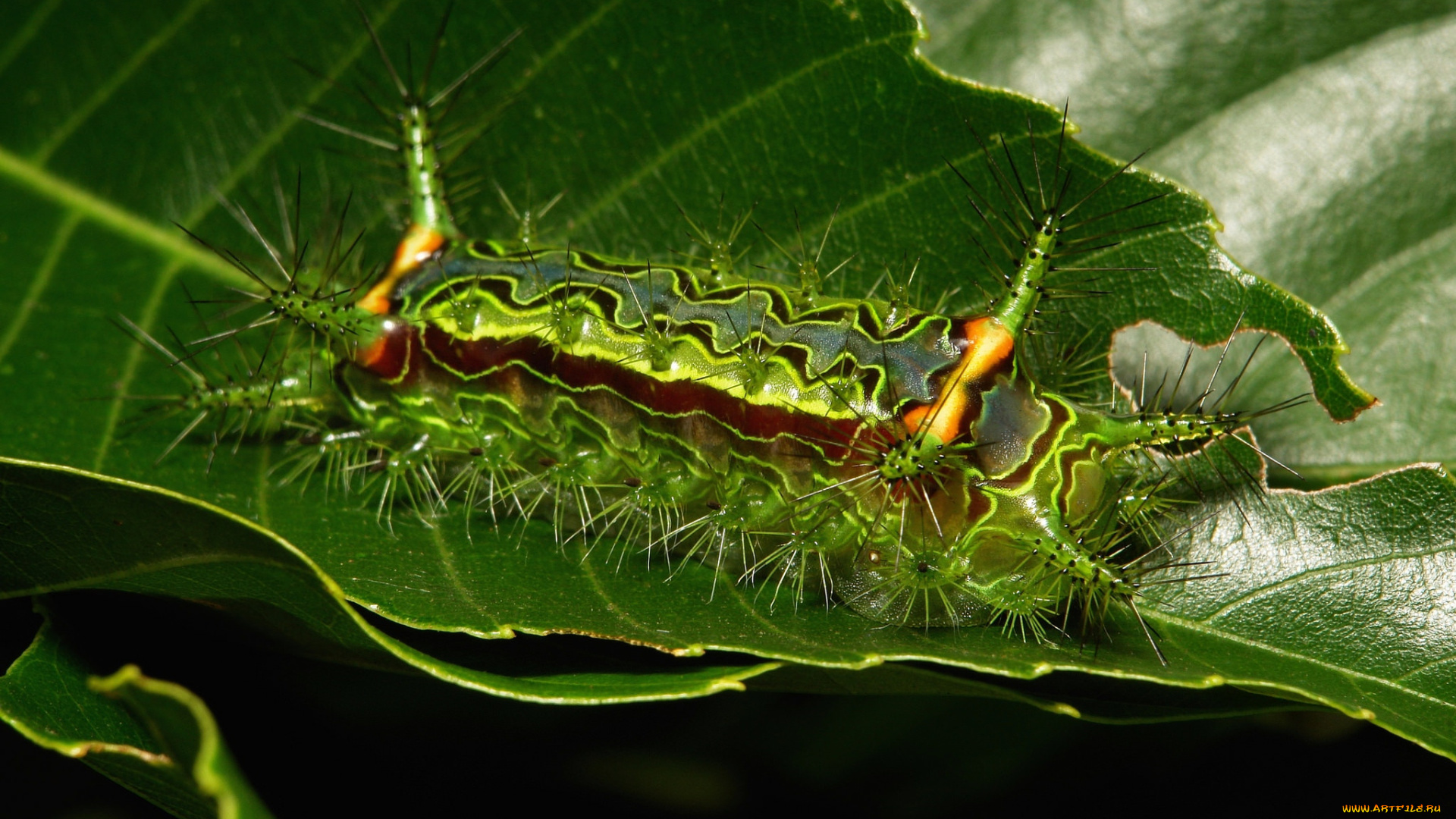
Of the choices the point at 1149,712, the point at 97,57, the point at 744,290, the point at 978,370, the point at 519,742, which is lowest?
the point at 1149,712

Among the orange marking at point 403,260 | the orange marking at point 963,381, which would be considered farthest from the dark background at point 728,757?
the orange marking at point 963,381

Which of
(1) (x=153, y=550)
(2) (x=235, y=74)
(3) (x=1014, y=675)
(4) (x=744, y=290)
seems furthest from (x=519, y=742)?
(2) (x=235, y=74)

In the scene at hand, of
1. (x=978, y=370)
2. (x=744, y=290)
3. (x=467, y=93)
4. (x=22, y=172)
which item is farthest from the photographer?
(x=22, y=172)

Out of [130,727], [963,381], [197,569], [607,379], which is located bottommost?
[130,727]

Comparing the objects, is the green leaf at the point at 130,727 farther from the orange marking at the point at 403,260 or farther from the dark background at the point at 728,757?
the orange marking at the point at 403,260

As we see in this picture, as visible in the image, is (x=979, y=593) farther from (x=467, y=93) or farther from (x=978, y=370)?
(x=467, y=93)

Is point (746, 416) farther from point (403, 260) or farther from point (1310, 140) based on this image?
point (1310, 140)

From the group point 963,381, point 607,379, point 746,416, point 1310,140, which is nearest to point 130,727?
point 607,379
